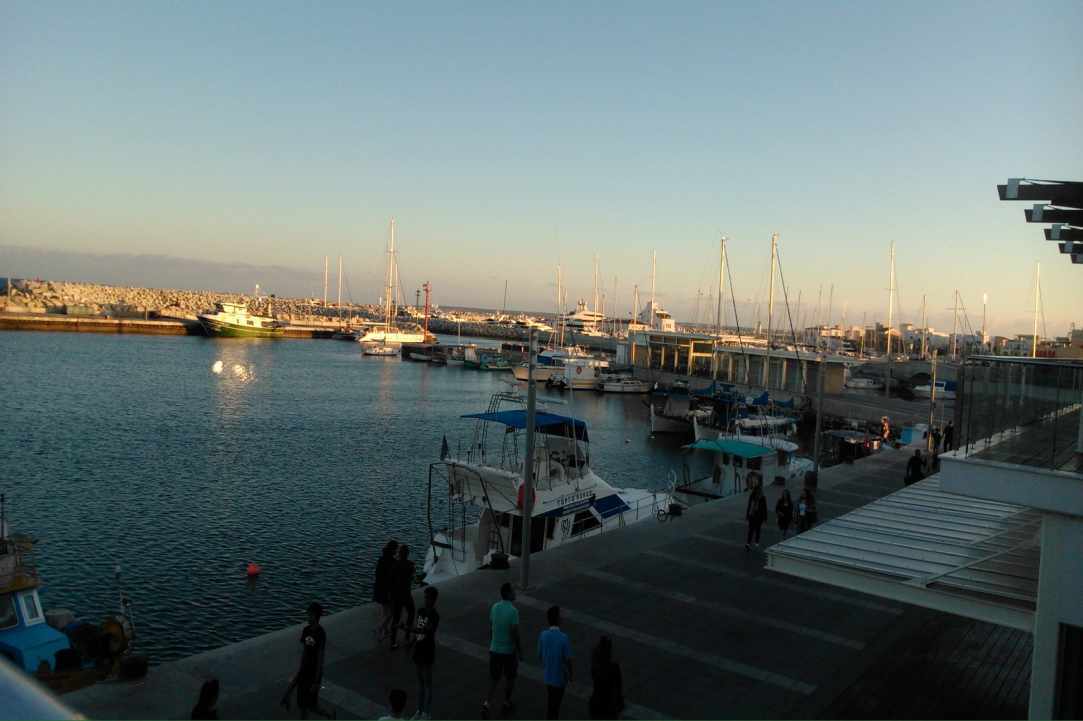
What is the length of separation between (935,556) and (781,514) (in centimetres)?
800

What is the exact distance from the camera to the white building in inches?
272

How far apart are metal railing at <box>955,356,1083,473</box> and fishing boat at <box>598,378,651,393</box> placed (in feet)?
226

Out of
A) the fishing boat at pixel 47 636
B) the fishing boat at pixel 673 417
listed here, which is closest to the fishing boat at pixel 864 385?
the fishing boat at pixel 673 417

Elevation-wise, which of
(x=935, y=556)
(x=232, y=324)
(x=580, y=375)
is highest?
(x=232, y=324)

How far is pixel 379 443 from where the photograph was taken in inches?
1662

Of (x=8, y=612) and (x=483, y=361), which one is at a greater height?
(x=8, y=612)

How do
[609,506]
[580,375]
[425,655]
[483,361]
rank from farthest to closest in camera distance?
[483,361]
[580,375]
[609,506]
[425,655]

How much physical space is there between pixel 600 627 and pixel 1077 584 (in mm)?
6578

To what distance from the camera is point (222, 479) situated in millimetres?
31203

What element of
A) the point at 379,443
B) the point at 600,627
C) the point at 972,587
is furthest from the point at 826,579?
the point at 379,443

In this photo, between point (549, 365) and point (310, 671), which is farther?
point (549, 365)

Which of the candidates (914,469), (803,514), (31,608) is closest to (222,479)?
(31,608)

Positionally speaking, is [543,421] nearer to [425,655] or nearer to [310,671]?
[425,655]

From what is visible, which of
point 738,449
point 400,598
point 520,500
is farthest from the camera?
point 738,449
